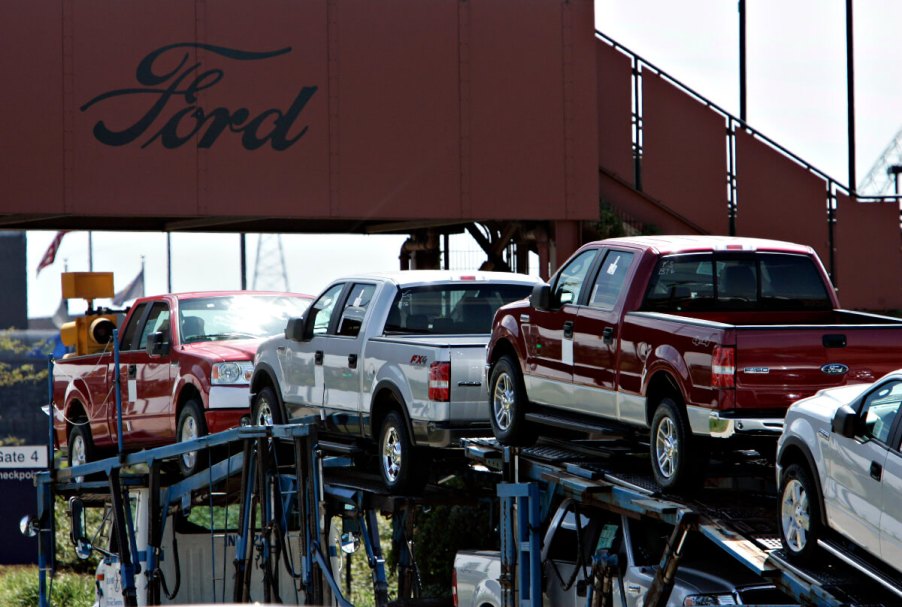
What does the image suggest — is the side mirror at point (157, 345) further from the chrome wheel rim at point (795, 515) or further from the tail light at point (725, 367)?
the chrome wheel rim at point (795, 515)

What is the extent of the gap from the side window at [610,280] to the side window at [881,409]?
3.10m

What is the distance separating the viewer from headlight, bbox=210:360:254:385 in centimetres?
1568

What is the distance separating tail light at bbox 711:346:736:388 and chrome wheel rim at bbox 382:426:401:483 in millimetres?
4123

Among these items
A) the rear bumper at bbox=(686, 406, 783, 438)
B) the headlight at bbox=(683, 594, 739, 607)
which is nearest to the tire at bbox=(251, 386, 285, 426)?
the rear bumper at bbox=(686, 406, 783, 438)

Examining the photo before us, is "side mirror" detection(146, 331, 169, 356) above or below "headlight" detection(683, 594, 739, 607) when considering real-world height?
above

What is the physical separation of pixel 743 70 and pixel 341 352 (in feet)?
51.7

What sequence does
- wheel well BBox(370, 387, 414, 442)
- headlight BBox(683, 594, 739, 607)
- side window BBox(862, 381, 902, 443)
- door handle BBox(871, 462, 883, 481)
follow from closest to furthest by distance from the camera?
door handle BBox(871, 462, 883, 481), side window BBox(862, 381, 902, 443), headlight BBox(683, 594, 739, 607), wheel well BBox(370, 387, 414, 442)

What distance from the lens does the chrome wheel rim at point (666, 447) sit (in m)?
10.5

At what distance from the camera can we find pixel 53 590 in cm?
2894

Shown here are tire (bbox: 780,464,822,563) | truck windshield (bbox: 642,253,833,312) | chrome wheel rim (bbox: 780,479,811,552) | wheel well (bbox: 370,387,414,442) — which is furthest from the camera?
wheel well (bbox: 370,387,414,442)

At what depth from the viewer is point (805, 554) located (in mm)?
8953

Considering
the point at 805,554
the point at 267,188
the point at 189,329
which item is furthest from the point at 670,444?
the point at 267,188

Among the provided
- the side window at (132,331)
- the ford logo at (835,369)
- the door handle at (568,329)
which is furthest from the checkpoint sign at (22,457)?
the ford logo at (835,369)

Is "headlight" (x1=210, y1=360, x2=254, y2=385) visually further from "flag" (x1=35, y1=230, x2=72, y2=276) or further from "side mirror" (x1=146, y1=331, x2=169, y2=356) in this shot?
"flag" (x1=35, y1=230, x2=72, y2=276)
